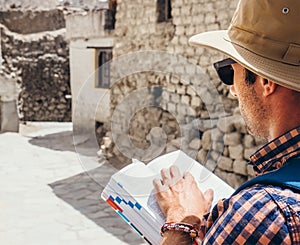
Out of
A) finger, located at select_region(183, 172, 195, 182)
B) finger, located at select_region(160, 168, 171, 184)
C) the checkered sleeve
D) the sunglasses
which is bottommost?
finger, located at select_region(160, 168, 171, 184)

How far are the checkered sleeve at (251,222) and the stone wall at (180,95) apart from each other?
1727 mm

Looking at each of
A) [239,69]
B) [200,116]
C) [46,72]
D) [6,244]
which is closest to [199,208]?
[239,69]

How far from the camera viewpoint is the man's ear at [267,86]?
87 cm

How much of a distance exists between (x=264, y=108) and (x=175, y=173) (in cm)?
48

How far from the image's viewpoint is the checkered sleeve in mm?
725

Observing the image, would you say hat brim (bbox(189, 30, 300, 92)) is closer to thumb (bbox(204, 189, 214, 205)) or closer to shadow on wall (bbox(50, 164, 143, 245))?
thumb (bbox(204, 189, 214, 205))

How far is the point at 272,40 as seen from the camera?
0.86m

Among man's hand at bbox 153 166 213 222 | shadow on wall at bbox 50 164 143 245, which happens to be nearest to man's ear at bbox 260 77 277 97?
man's hand at bbox 153 166 213 222

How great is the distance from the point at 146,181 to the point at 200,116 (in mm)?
3377

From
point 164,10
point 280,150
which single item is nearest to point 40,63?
point 164,10

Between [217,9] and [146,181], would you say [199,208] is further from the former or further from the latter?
[217,9]

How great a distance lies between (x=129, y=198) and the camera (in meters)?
1.26

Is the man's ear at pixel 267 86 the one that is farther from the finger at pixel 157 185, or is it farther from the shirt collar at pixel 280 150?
the finger at pixel 157 185

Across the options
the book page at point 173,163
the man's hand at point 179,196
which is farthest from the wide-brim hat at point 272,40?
the book page at point 173,163
